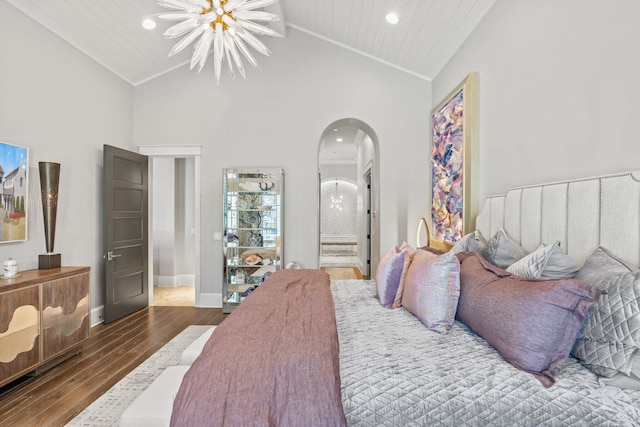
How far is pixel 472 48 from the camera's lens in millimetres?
3014

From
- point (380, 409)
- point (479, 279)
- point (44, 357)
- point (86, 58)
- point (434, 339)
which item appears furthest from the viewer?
point (86, 58)

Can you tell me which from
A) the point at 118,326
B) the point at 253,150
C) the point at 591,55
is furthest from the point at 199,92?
the point at 591,55

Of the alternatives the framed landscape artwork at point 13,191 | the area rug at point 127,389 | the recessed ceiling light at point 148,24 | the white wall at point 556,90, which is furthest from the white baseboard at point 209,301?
the white wall at point 556,90

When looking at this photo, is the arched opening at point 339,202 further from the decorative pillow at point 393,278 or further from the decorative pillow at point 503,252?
the decorative pillow at point 503,252

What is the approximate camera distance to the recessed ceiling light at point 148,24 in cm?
341

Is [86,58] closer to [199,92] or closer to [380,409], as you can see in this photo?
[199,92]

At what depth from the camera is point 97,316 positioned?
150 inches

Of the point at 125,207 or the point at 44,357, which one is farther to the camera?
the point at 125,207

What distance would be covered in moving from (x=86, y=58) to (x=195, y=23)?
96.2 inches

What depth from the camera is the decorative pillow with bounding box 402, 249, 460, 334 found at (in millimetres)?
1680

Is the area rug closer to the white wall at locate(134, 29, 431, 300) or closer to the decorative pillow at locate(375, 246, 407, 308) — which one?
the white wall at locate(134, 29, 431, 300)

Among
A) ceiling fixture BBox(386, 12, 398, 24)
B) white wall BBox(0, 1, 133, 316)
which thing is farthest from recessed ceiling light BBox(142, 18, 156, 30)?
ceiling fixture BBox(386, 12, 398, 24)

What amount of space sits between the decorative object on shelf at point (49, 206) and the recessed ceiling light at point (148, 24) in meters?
1.77

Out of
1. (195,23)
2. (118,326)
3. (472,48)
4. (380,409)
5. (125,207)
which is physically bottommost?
(118,326)
